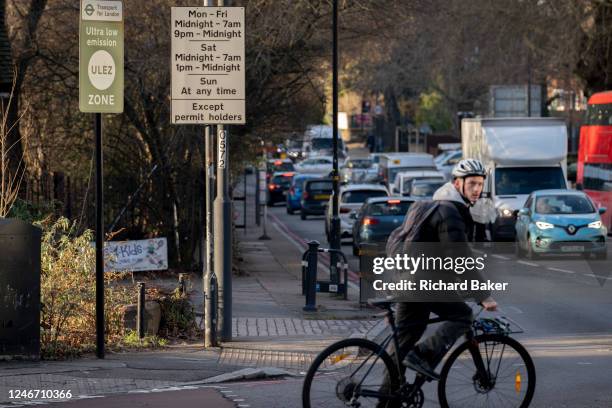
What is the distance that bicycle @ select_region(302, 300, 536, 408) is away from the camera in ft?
27.5

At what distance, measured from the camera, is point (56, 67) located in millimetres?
23984

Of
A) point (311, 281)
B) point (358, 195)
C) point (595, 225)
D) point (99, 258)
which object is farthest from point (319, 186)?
point (99, 258)

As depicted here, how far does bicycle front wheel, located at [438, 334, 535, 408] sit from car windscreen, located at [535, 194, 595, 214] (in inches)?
744

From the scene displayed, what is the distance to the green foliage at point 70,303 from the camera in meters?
12.7

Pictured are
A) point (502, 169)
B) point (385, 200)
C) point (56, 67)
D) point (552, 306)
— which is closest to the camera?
point (552, 306)

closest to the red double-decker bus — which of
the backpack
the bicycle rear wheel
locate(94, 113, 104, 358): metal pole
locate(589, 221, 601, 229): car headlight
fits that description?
locate(589, 221, 601, 229): car headlight

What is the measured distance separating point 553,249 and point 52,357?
16.6 m

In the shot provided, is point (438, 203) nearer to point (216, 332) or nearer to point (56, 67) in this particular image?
point (216, 332)

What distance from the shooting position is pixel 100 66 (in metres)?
12.4

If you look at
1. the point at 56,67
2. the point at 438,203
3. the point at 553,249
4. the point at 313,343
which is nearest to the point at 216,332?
the point at 313,343

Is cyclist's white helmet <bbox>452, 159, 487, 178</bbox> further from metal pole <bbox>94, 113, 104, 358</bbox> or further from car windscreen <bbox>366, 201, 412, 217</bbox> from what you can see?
car windscreen <bbox>366, 201, 412, 217</bbox>

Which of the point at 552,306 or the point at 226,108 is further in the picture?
the point at 552,306

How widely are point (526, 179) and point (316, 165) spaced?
3161 cm

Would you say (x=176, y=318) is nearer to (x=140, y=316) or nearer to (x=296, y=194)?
(x=140, y=316)
